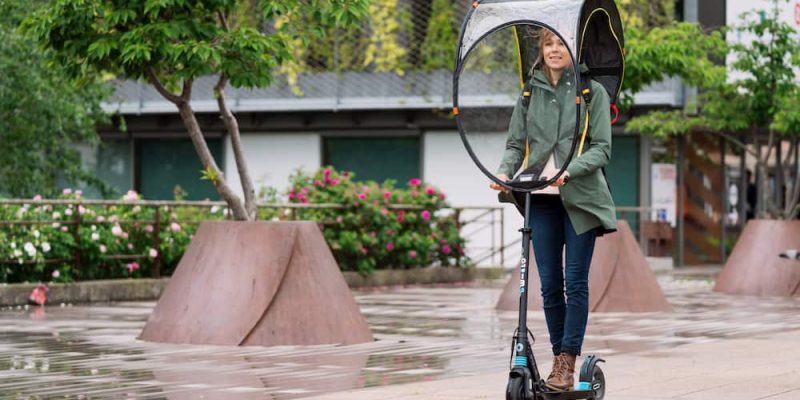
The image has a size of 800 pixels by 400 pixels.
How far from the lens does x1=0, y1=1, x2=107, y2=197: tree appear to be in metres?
21.8

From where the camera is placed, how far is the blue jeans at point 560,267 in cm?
731

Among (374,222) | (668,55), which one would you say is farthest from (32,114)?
(668,55)

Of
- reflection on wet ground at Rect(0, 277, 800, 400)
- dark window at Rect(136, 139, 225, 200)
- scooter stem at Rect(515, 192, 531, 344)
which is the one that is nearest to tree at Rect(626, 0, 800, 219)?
reflection on wet ground at Rect(0, 277, 800, 400)

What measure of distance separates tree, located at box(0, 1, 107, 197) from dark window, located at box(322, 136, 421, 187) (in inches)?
337

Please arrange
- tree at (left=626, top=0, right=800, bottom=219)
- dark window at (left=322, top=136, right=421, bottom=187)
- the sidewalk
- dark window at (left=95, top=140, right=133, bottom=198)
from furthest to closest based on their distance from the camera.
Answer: dark window at (left=95, top=140, right=133, bottom=198), dark window at (left=322, top=136, right=421, bottom=187), tree at (left=626, top=0, right=800, bottom=219), the sidewalk

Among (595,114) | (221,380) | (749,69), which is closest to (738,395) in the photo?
(595,114)

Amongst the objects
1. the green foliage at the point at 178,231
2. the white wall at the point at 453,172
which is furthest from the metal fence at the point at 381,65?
the green foliage at the point at 178,231

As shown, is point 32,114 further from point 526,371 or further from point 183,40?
point 526,371

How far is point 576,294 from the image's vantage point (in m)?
7.33

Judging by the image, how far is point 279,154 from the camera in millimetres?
34656

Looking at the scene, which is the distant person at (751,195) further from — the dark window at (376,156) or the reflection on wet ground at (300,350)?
the reflection on wet ground at (300,350)

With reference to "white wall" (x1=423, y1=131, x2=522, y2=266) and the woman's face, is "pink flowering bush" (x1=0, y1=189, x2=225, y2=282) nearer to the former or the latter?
the woman's face

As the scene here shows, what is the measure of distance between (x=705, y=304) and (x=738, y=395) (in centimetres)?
965

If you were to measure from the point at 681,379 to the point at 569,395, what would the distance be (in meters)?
1.87
